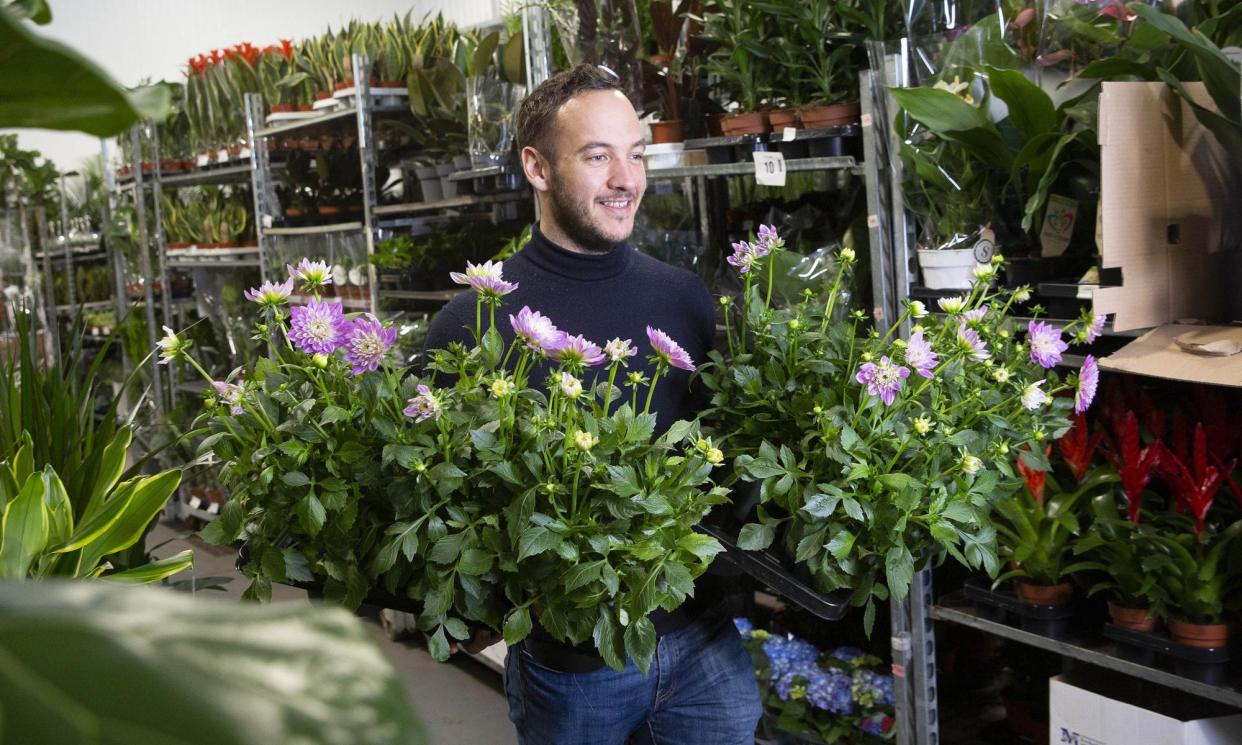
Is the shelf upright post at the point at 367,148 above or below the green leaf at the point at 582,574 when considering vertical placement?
above

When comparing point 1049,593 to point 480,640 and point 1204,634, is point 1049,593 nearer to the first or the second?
point 1204,634

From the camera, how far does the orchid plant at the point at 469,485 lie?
4.02 feet

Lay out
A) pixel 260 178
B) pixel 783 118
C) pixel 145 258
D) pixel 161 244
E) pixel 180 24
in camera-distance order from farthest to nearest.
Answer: pixel 180 24, pixel 161 244, pixel 145 258, pixel 260 178, pixel 783 118

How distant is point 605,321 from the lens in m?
1.99

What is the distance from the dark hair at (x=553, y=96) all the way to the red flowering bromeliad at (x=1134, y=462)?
1098 millimetres

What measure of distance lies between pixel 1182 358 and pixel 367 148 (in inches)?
135

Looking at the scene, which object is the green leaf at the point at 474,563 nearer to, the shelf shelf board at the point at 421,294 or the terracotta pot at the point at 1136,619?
the terracotta pot at the point at 1136,619

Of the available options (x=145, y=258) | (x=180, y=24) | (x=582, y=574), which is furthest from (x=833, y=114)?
(x=180, y=24)

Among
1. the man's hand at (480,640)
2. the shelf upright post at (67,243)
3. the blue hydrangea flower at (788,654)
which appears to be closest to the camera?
the man's hand at (480,640)

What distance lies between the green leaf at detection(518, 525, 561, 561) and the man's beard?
35.3 inches

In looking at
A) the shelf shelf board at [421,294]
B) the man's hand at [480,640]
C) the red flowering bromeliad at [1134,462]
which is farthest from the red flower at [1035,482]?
the shelf shelf board at [421,294]

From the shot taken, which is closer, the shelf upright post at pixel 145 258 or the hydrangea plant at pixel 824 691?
the hydrangea plant at pixel 824 691

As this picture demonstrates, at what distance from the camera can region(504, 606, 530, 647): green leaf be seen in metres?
1.23

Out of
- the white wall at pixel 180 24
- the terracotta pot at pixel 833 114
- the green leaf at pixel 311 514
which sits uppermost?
the white wall at pixel 180 24
